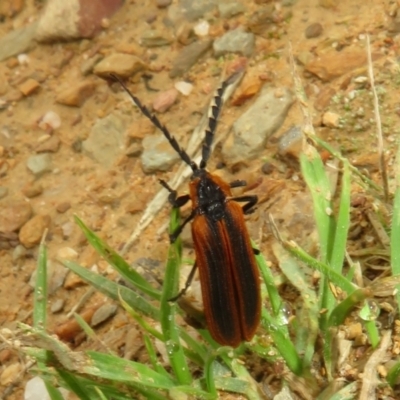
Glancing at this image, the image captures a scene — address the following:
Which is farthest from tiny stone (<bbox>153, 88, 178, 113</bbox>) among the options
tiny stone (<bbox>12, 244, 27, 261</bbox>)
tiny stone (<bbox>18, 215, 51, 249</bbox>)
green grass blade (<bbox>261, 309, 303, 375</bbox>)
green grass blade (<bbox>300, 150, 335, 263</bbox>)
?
green grass blade (<bbox>261, 309, 303, 375</bbox>)

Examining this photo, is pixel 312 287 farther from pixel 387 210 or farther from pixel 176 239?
pixel 176 239

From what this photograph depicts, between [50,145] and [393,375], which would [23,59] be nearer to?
[50,145]

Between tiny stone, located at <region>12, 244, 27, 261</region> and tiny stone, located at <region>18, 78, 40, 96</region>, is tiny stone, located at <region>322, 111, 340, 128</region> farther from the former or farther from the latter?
tiny stone, located at <region>18, 78, 40, 96</region>

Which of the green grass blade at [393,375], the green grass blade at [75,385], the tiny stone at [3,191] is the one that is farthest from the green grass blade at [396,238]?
the tiny stone at [3,191]

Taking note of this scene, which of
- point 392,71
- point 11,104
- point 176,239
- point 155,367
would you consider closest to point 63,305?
point 155,367

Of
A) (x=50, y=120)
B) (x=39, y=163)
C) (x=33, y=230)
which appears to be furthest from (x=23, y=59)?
(x=33, y=230)
